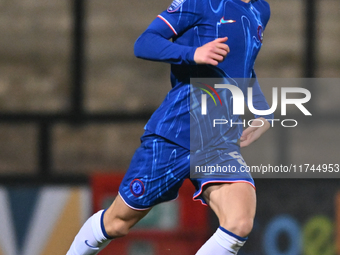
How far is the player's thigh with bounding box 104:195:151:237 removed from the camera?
2.26 metres

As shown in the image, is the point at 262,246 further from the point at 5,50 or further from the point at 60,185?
the point at 5,50

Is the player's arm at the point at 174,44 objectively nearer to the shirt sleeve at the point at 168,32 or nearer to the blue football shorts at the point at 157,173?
the shirt sleeve at the point at 168,32

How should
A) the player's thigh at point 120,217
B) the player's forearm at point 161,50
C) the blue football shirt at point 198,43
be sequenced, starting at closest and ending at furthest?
the player's forearm at point 161,50 → the blue football shirt at point 198,43 → the player's thigh at point 120,217

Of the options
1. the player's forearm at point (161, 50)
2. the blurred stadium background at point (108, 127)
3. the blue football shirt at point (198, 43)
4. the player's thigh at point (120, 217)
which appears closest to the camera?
the player's forearm at point (161, 50)

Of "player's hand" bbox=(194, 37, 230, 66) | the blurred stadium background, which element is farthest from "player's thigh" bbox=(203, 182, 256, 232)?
the blurred stadium background

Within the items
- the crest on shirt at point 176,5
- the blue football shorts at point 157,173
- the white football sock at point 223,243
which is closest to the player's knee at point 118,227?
the blue football shorts at point 157,173

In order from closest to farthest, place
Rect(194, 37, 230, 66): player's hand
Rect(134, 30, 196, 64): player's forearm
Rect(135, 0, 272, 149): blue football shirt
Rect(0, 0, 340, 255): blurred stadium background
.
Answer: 1. Rect(194, 37, 230, 66): player's hand
2. Rect(134, 30, 196, 64): player's forearm
3. Rect(135, 0, 272, 149): blue football shirt
4. Rect(0, 0, 340, 255): blurred stadium background

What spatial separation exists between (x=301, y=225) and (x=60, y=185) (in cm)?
164

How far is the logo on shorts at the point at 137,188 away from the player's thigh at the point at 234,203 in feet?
1.00

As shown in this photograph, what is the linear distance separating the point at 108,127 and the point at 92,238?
3.98 feet

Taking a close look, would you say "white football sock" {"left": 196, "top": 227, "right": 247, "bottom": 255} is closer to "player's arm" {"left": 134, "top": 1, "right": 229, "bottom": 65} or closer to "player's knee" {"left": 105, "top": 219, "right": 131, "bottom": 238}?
"player's knee" {"left": 105, "top": 219, "right": 131, "bottom": 238}

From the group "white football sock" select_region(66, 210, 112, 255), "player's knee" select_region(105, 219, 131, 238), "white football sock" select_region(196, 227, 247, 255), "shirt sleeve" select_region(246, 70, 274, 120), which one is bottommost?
"white football sock" select_region(66, 210, 112, 255)

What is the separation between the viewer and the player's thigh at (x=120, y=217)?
2260 millimetres

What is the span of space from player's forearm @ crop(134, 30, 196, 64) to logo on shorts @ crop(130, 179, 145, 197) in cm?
55
